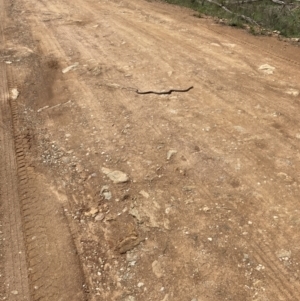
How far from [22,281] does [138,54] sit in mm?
5272

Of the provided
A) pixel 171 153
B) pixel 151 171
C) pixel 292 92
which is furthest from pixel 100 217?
pixel 292 92

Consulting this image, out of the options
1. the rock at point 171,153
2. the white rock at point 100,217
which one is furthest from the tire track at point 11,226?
the rock at point 171,153

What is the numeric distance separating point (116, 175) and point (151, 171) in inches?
16.8

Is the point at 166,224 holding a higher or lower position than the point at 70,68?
lower

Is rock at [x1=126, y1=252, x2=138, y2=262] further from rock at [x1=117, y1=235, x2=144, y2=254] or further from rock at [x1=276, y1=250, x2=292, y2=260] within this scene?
rock at [x1=276, y1=250, x2=292, y2=260]

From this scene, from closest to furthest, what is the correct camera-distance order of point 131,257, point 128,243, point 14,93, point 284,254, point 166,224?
point 284,254 → point 131,257 → point 128,243 → point 166,224 → point 14,93

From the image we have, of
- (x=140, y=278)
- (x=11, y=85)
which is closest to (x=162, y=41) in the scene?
(x=11, y=85)

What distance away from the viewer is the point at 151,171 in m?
4.66

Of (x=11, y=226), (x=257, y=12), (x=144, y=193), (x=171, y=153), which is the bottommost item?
(x=11, y=226)

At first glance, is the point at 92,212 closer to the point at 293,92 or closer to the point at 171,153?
the point at 171,153

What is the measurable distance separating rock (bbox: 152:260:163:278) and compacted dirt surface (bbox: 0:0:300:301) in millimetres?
22

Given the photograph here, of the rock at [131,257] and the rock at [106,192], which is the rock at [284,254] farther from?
the rock at [106,192]

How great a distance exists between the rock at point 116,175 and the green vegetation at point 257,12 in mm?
Answer: 5627

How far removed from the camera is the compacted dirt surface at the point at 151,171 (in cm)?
353
